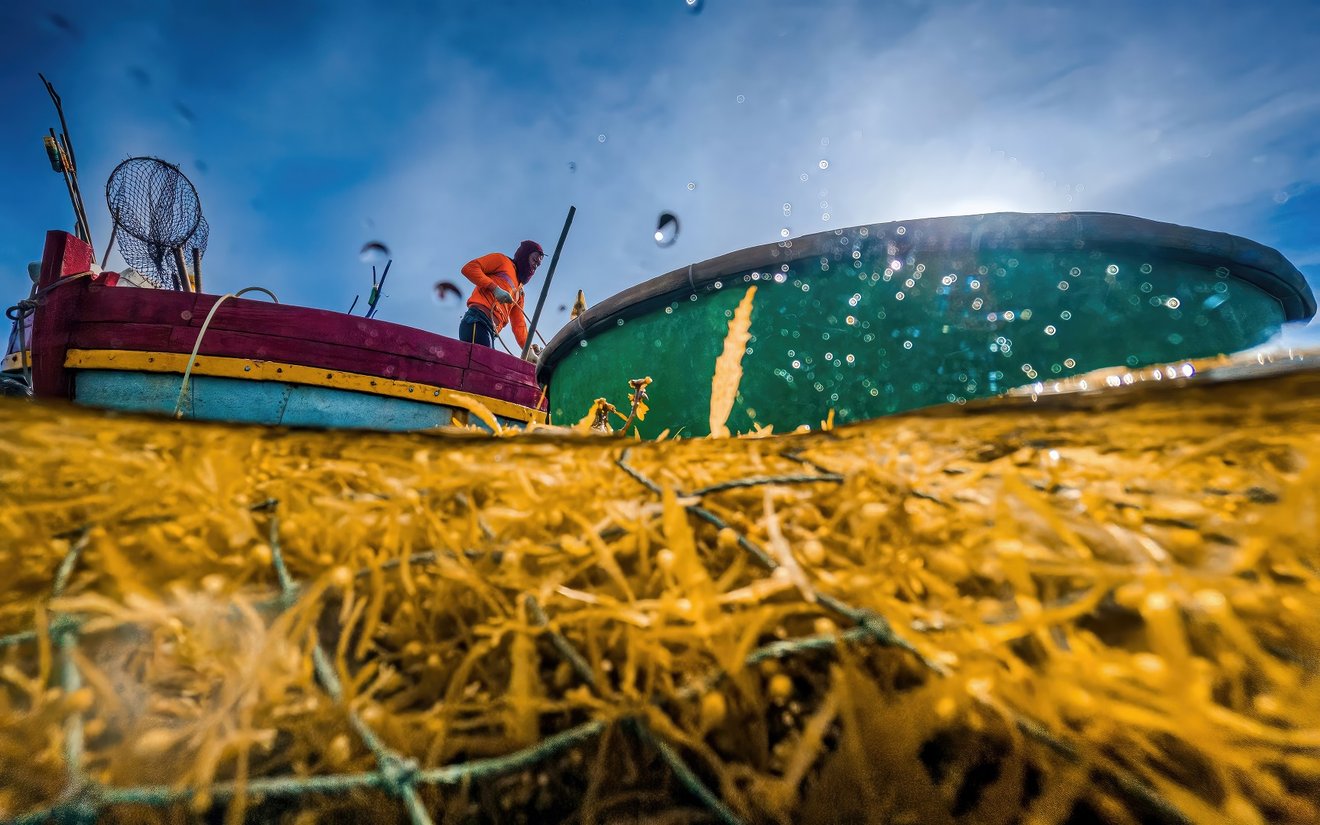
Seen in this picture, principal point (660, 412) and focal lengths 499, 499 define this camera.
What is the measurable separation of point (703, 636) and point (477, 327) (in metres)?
7.20

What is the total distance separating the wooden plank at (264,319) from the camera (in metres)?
4.21

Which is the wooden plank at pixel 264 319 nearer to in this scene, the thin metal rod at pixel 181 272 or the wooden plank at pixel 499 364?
the wooden plank at pixel 499 364

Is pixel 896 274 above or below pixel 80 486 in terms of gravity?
above

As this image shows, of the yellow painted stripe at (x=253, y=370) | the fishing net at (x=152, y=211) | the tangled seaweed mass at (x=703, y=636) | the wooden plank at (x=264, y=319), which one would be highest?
the fishing net at (x=152, y=211)

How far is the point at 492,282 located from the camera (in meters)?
7.28

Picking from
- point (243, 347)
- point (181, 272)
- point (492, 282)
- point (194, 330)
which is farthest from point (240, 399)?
point (181, 272)

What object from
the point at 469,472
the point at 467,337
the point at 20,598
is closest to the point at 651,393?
the point at 469,472

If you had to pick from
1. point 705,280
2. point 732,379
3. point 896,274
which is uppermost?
point 705,280

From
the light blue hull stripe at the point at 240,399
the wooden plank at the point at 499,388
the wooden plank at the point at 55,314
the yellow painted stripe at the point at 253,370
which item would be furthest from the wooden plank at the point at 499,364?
the wooden plank at the point at 55,314

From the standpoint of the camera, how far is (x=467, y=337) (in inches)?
290

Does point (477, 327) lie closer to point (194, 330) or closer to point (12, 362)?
point (194, 330)

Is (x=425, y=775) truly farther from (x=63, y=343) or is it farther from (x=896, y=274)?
(x=63, y=343)

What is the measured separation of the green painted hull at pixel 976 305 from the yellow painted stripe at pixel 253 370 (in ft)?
7.15

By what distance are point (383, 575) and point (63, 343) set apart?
5.90 meters
